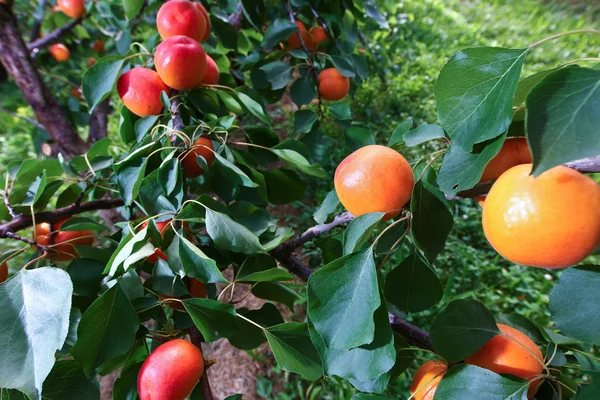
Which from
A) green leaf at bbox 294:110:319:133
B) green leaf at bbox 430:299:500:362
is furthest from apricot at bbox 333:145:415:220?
green leaf at bbox 294:110:319:133

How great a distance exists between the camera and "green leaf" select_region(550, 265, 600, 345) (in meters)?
0.32

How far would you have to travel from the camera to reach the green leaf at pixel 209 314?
41 cm

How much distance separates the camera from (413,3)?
2887mm

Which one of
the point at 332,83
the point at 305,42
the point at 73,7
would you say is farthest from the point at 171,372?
the point at 73,7

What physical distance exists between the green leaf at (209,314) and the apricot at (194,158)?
0.24m

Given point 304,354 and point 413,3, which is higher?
point 413,3

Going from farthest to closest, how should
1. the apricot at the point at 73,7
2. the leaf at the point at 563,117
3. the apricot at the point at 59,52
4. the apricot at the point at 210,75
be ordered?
1. the apricot at the point at 59,52
2. the apricot at the point at 73,7
3. the apricot at the point at 210,75
4. the leaf at the point at 563,117

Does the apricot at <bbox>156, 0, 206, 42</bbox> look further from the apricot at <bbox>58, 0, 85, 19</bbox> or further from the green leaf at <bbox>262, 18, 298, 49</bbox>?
the apricot at <bbox>58, 0, 85, 19</bbox>

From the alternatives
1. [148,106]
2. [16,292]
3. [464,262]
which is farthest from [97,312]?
[464,262]

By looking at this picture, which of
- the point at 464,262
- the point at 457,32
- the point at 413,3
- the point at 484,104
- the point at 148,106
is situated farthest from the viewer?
the point at 413,3

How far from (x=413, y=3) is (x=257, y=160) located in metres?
2.80

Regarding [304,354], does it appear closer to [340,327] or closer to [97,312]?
[340,327]

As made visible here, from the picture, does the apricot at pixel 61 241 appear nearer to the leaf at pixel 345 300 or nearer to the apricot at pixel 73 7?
the leaf at pixel 345 300

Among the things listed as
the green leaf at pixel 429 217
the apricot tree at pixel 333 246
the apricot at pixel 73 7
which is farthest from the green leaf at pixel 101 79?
the apricot at pixel 73 7
